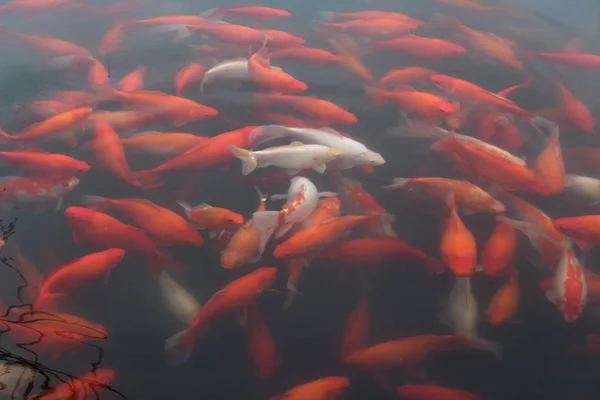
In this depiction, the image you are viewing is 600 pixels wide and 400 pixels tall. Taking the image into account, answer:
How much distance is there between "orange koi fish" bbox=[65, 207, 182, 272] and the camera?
2.39 meters

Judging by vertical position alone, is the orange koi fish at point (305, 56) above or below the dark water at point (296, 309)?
above

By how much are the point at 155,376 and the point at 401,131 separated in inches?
84.7

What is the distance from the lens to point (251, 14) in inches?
155

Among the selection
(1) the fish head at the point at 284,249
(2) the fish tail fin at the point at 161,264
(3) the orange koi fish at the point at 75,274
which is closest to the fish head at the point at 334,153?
(1) the fish head at the point at 284,249

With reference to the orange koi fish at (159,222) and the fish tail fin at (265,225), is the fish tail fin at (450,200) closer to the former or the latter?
the fish tail fin at (265,225)

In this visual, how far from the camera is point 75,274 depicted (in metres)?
2.22

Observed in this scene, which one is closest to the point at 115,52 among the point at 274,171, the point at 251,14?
the point at 251,14

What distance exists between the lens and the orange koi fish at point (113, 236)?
2389 mm

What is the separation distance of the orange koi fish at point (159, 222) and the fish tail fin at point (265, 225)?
13.8 inches

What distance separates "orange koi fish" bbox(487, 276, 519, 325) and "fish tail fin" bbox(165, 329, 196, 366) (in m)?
1.43

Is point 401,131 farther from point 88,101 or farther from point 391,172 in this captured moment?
point 88,101

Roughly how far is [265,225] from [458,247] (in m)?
0.97

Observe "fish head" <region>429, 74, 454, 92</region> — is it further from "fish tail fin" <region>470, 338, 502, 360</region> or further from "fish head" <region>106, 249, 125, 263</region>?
"fish head" <region>106, 249, 125, 263</region>

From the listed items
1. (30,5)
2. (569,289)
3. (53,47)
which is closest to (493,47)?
(569,289)
